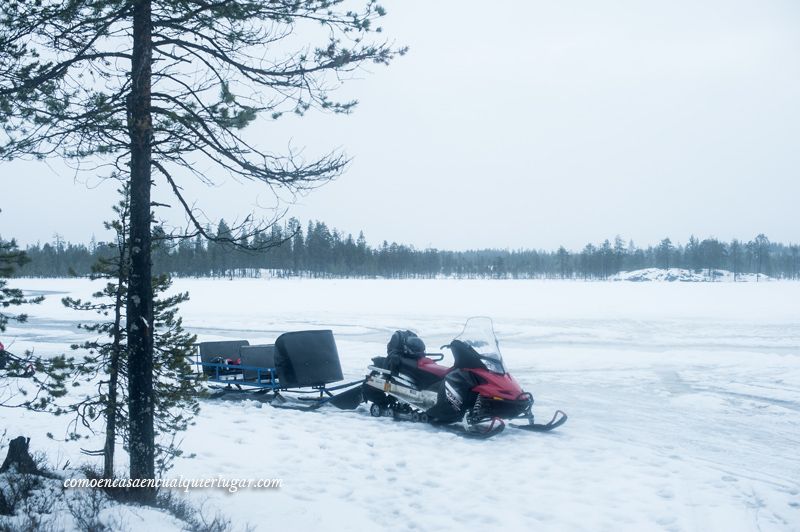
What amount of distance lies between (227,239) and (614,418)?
19.7 ft

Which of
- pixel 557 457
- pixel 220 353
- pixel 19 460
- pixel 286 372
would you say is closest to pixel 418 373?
pixel 286 372

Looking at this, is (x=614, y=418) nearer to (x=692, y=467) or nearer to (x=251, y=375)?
(x=692, y=467)

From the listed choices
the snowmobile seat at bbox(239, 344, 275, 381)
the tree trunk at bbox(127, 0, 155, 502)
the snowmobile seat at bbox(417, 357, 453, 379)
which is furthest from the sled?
the tree trunk at bbox(127, 0, 155, 502)

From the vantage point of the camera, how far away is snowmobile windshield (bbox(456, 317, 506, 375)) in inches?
313

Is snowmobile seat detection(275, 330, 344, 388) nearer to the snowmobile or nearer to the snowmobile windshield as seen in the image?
the snowmobile

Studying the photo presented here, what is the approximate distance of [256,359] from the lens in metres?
10.0

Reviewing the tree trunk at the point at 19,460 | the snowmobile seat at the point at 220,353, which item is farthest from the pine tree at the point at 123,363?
the snowmobile seat at the point at 220,353

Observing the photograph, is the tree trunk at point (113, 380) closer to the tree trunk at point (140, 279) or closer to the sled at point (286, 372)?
the tree trunk at point (140, 279)

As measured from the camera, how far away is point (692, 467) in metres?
6.40

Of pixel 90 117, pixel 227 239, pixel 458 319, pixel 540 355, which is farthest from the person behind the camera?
pixel 458 319

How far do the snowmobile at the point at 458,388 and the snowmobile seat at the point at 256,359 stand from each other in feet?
6.18

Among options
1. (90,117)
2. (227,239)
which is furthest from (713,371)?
(90,117)

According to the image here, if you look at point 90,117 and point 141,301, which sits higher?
point 90,117

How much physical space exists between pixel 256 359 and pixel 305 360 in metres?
1.13
